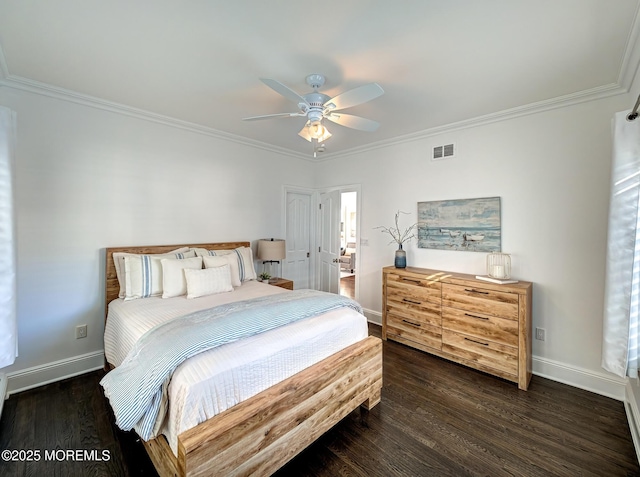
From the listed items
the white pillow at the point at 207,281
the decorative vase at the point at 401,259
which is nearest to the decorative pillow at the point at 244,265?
the white pillow at the point at 207,281

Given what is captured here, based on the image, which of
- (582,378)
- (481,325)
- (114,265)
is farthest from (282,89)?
(582,378)

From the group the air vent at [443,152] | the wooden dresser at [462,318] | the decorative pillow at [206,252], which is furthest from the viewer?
the air vent at [443,152]

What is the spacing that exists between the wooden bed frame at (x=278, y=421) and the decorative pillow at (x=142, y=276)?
1.45 meters

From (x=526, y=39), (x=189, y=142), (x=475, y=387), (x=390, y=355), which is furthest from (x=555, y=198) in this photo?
(x=189, y=142)

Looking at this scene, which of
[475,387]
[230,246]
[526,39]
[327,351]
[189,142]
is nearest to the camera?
[526,39]

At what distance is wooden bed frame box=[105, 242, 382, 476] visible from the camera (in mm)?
1254

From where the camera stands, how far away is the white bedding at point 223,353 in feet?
4.37

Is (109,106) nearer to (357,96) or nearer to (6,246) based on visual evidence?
(6,246)

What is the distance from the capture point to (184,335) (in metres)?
1.58

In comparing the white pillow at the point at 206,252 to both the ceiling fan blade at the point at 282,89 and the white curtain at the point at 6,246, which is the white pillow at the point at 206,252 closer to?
the white curtain at the point at 6,246

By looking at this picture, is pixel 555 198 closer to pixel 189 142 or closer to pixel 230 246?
pixel 230 246

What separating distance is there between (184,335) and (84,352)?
1.99m

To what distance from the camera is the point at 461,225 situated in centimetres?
324

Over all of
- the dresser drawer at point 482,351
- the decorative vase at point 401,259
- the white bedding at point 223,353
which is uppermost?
the decorative vase at point 401,259
